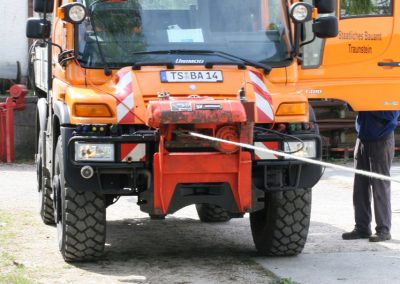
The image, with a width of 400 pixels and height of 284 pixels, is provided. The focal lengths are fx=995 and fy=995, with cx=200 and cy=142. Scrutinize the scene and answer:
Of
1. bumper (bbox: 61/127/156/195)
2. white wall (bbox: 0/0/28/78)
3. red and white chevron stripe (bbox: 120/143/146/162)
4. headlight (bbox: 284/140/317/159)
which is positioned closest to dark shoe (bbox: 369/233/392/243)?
headlight (bbox: 284/140/317/159)

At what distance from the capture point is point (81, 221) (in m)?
7.75

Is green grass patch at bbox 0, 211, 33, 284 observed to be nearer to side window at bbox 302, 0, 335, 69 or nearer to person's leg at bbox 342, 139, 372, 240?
person's leg at bbox 342, 139, 372, 240

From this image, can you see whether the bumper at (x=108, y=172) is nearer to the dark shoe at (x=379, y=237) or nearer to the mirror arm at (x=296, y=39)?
the mirror arm at (x=296, y=39)

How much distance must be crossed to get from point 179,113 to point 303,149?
1121 millimetres

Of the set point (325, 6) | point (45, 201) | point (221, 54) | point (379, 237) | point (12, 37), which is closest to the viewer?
point (221, 54)

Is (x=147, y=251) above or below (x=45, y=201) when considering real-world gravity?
below

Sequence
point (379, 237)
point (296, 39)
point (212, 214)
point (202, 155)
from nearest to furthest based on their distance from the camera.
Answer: point (202, 155) → point (296, 39) → point (379, 237) → point (212, 214)

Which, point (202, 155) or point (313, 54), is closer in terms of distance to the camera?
point (202, 155)

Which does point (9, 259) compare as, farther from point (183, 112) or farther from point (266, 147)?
point (266, 147)

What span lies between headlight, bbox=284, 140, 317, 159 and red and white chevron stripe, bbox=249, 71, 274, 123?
0.24m

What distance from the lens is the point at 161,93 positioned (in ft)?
24.7

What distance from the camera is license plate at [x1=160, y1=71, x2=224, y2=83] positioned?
773 cm

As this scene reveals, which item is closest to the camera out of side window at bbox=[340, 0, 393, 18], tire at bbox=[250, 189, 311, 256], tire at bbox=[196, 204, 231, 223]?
tire at bbox=[250, 189, 311, 256]

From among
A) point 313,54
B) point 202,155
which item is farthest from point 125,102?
point 313,54
